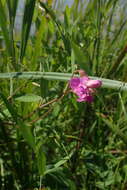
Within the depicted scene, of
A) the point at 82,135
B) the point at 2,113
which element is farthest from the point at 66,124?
the point at 2,113

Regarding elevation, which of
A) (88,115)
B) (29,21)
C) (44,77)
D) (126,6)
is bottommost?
(88,115)

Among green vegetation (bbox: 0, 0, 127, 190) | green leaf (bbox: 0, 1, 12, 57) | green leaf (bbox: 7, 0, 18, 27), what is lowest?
green vegetation (bbox: 0, 0, 127, 190)

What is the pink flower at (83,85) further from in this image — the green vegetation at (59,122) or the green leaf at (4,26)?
the green leaf at (4,26)

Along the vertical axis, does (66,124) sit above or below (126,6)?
below

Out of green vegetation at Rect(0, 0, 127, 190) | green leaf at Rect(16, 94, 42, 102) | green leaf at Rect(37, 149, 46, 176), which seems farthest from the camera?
green vegetation at Rect(0, 0, 127, 190)

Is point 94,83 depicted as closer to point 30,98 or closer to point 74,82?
point 74,82

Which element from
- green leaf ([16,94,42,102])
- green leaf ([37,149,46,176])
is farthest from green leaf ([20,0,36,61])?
green leaf ([37,149,46,176])

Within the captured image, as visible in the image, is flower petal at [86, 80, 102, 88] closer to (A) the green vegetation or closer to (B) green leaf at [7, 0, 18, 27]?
(A) the green vegetation

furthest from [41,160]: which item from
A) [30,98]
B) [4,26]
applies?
[4,26]

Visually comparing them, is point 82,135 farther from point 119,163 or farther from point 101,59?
point 101,59
